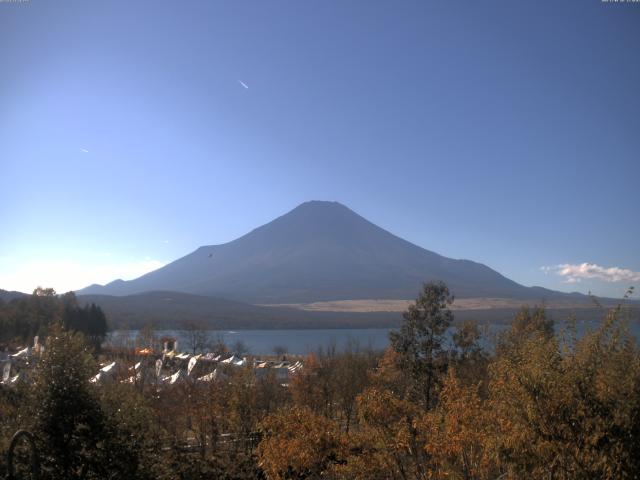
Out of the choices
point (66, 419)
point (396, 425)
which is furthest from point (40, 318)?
point (396, 425)

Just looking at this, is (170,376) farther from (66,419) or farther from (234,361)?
(66,419)

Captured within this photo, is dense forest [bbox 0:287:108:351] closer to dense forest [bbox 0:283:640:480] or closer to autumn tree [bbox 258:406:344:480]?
dense forest [bbox 0:283:640:480]

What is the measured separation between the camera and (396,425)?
9.24m

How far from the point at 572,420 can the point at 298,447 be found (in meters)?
4.85

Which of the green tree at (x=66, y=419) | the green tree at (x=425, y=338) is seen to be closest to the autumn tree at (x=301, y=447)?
the green tree at (x=66, y=419)

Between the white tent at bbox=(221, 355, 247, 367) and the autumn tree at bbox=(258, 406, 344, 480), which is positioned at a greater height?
the autumn tree at bbox=(258, 406, 344, 480)

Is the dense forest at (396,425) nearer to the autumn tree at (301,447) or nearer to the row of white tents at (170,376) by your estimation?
the autumn tree at (301,447)

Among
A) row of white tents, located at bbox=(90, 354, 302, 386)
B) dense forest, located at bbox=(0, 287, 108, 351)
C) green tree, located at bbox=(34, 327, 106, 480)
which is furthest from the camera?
dense forest, located at bbox=(0, 287, 108, 351)

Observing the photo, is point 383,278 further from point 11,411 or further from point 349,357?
point 11,411

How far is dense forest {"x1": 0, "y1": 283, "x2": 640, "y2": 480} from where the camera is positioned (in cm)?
642

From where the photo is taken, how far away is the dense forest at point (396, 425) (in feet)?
21.1

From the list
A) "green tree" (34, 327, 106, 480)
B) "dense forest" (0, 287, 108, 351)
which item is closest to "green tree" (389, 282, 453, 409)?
"green tree" (34, 327, 106, 480)

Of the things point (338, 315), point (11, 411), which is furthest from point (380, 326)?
point (11, 411)

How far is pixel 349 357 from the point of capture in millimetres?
29047
